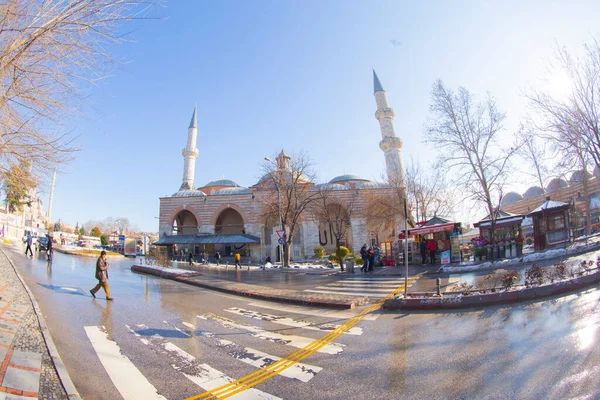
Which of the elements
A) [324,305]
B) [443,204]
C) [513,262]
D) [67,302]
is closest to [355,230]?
[443,204]

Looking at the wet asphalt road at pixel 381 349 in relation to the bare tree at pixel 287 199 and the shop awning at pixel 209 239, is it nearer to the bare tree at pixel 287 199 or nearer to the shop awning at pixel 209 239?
the bare tree at pixel 287 199

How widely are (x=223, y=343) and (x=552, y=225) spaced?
19.6 m

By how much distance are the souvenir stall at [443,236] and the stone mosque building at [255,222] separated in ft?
54.2

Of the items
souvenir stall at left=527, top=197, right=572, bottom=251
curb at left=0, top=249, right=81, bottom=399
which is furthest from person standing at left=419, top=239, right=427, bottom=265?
curb at left=0, top=249, right=81, bottom=399

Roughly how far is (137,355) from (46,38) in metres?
5.34

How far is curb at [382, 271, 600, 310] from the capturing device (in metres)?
7.33

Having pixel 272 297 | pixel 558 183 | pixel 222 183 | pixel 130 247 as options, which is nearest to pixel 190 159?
pixel 222 183

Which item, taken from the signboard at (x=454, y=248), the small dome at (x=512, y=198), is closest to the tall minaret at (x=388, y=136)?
the signboard at (x=454, y=248)

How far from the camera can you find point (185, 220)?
46.9 meters

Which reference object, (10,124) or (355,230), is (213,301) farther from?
(355,230)

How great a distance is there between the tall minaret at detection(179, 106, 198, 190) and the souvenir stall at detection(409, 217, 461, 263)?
134ft

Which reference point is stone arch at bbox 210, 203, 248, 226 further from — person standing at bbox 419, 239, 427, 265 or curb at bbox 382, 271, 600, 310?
curb at bbox 382, 271, 600, 310

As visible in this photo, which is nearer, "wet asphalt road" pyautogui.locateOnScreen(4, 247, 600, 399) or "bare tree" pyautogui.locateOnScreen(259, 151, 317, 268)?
"wet asphalt road" pyautogui.locateOnScreen(4, 247, 600, 399)

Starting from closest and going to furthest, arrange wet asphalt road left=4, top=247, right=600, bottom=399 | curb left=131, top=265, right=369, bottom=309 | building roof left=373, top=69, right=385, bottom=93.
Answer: wet asphalt road left=4, top=247, right=600, bottom=399, curb left=131, top=265, right=369, bottom=309, building roof left=373, top=69, right=385, bottom=93
